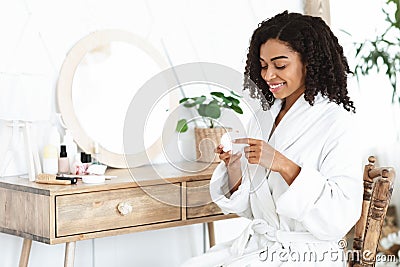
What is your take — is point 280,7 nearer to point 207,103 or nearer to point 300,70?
point 207,103

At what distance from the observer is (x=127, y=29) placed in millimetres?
3053

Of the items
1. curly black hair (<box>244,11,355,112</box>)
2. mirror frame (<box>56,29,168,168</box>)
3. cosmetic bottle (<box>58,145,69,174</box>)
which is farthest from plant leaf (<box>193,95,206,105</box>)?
curly black hair (<box>244,11,355,112</box>)

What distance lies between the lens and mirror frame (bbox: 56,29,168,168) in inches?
112

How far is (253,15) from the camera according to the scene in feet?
11.4

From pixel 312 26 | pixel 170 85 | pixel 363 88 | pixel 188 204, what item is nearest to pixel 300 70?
pixel 312 26

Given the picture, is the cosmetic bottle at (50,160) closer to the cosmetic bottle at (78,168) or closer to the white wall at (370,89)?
the cosmetic bottle at (78,168)

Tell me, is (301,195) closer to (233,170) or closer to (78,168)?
(233,170)

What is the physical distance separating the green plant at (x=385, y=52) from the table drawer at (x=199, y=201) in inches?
47.6

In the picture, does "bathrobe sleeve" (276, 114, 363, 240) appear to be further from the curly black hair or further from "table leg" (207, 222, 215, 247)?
"table leg" (207, 222, 215, 247)

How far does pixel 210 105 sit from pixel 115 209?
2.41ft

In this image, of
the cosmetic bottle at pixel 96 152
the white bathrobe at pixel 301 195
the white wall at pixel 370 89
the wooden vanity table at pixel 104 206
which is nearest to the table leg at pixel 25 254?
the wooden vanity table at pixel 104 206

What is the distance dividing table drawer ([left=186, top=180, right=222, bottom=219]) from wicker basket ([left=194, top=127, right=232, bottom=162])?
0.27 m

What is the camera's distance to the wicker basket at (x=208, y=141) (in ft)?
10.2

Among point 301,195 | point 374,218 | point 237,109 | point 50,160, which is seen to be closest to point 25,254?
point 50,160
